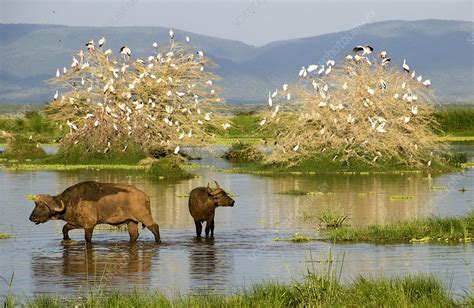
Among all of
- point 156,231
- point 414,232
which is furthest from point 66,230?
point 414,232

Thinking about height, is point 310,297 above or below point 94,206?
below

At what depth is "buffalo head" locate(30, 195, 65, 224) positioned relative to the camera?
68.7ft

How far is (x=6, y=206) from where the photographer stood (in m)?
30.0

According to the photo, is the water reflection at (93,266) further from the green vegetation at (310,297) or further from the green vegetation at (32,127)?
the green vegetation at (32,127)

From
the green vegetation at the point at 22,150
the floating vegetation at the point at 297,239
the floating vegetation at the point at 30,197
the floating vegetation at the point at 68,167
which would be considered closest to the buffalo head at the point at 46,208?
the floating vegetation at the point at 297,239

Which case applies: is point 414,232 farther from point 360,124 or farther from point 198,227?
point 360,124

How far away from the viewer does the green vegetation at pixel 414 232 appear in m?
21.4

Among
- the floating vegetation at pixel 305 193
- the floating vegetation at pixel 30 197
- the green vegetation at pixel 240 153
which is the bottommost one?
the floating vegetation at pixel 305 193

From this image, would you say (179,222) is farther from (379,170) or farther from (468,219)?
(379,170)

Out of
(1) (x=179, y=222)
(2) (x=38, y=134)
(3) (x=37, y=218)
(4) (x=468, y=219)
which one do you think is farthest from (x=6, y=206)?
(2) (x=38, y=134)

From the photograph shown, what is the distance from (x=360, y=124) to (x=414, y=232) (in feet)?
61.2

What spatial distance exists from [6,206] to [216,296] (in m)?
16.3

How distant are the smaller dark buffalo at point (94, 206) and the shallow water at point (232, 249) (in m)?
0.49

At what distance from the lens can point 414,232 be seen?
854 inches
